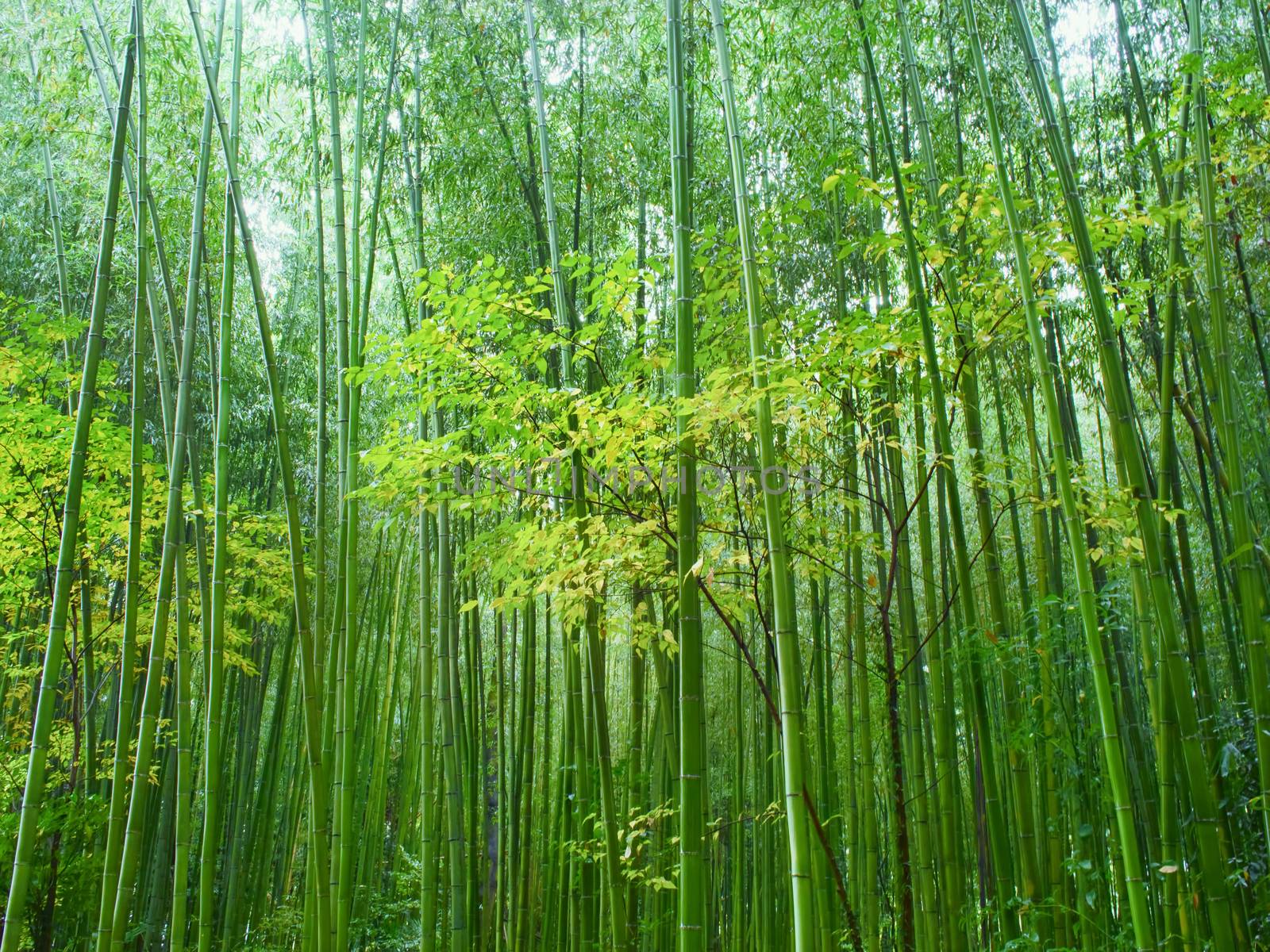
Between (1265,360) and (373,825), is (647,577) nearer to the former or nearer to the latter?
(1265,360)

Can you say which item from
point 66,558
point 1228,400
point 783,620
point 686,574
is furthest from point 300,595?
point 1228,400

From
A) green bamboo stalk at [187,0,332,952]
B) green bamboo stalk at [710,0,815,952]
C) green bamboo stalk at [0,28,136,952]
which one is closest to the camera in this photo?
green bamboo stalk at [710,0,815,952]

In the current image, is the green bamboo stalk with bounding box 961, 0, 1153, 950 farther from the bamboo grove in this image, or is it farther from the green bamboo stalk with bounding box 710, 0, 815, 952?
the green bamboo stalk with bounding box 710, 0, 815, 952

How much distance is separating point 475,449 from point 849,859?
2.92 metres

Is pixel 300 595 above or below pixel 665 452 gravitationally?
below

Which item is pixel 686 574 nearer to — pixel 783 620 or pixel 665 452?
pixel 783 620

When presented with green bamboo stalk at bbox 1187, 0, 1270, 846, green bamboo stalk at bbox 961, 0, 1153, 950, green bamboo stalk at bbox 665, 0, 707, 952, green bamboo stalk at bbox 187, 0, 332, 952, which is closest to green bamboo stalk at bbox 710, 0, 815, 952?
green bamboo stalk at bbox 665, 0, 707, 952

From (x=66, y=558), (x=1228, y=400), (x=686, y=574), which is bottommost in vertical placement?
(x=686, y=574)

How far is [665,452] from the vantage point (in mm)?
2635

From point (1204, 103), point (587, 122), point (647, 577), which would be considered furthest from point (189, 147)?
point (1204, 103)

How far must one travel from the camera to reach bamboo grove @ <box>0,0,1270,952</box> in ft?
7.61

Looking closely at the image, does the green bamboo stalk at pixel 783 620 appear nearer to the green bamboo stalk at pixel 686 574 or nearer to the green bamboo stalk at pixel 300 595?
the green bamboo stalk at pixel 686 574

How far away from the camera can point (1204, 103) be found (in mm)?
2209

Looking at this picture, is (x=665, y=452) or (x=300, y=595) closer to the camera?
(x=300, y=595)
